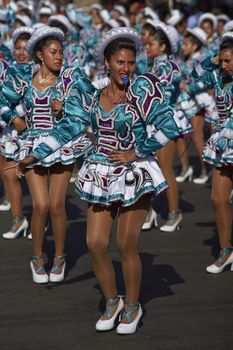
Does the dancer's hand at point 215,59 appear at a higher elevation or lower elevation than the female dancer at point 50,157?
higher

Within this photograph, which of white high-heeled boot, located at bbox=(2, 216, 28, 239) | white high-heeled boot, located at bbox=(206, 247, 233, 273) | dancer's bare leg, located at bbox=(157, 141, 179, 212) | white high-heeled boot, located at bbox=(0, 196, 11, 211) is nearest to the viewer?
white high-heeled boot, located at bbox=(206, 247, 233, 273)

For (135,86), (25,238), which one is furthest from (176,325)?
(25,238)

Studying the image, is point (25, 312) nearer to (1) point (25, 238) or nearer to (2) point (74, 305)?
(2) point (74, 305)

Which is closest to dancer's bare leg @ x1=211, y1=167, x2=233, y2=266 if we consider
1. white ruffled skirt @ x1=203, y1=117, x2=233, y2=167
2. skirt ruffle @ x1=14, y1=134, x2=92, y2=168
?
white ruffled skirt @ x1=203, y1=117, x2=233, y2=167

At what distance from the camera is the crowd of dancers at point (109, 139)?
7121mm

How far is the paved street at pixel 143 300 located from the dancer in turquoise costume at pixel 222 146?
0.28 metres

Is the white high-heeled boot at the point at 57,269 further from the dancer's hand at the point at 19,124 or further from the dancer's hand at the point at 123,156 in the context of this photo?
the dancer's hand at the point at 123,156

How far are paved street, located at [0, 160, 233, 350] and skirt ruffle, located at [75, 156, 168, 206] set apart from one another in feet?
3.22

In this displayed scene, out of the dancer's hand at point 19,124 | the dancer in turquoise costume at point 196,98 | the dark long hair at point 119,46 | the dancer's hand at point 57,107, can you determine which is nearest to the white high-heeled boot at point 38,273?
the dancer's hand at point 19,124

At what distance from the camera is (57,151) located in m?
8.52

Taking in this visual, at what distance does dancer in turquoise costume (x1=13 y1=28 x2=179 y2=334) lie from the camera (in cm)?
705

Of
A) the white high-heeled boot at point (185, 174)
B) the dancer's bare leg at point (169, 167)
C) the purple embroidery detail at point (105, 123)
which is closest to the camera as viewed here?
the purple embroidery detail at point (105, 123)

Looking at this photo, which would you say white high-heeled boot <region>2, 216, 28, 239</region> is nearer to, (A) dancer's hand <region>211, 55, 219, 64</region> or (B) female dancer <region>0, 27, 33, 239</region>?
(B) female dancer <region>0, 27, 33, 239</region>

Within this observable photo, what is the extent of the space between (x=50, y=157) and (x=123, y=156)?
1.48 meters
